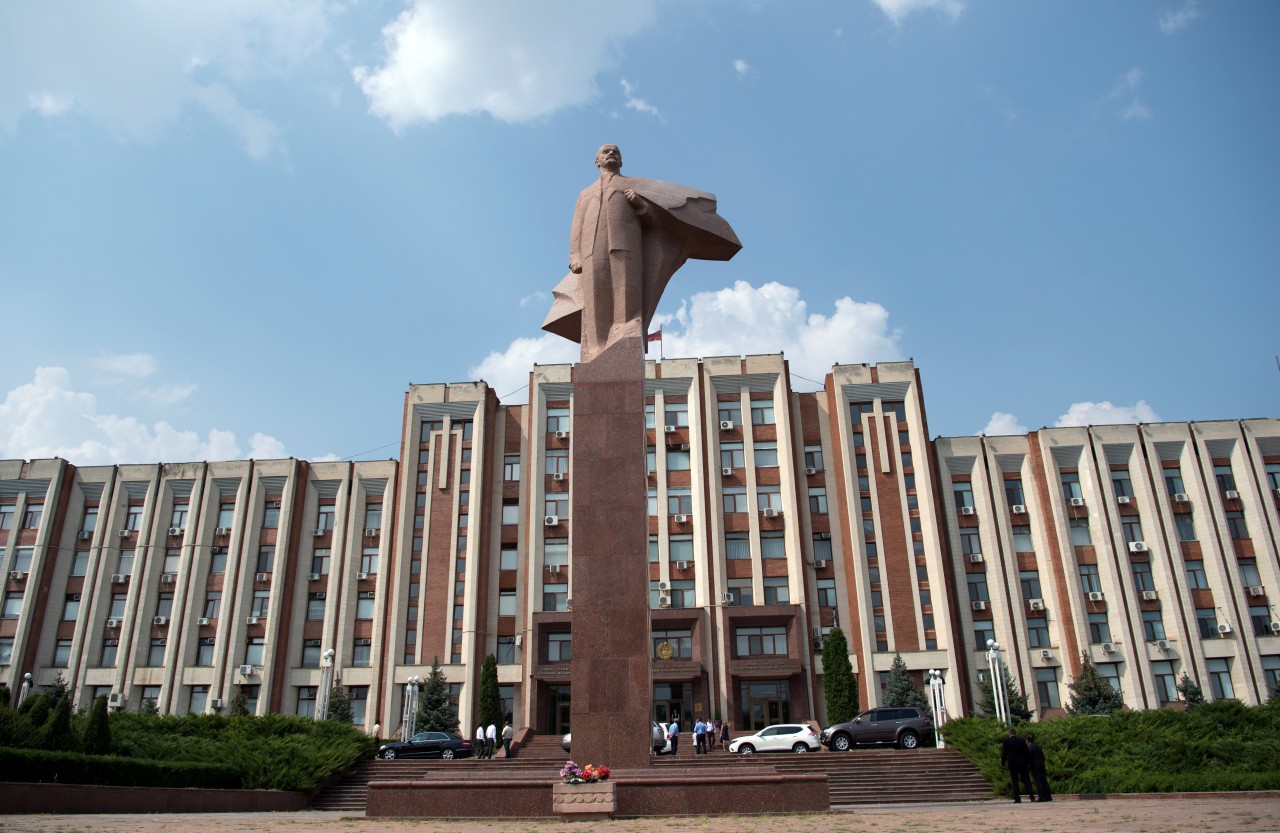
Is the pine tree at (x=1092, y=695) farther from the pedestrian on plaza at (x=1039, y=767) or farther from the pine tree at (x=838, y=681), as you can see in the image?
the pedestrian on plaza at (x=1039, y=767)

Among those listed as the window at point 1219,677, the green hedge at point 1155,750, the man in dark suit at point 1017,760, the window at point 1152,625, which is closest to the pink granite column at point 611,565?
the man in dark suit at point 1017,760

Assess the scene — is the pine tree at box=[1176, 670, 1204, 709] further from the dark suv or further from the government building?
the dark suv

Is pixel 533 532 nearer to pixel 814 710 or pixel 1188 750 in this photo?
pixel 814 710

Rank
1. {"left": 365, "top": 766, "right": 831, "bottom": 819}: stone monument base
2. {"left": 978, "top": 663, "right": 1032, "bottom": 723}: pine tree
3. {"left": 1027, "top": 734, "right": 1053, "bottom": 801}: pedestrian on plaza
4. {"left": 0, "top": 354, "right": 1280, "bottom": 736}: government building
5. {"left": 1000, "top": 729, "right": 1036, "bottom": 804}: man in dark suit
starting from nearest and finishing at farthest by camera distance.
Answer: {"left": 365, "top": 766, "right": 831, "bottom": 819}: stone monument base
{"left": 1027, "top": 734, "right": 1053, "bottom": 801}: pedestrian on plaza
{"left": 1000, "top": 729, "right": 1036, "bottom": 804}: man in dark suit
{"left": 978, "top": 663, "right": 1032, "bottom": 723}: pine tree
{"left": 0, "top": 354, "right": 1280, "bottom": 736}: government building

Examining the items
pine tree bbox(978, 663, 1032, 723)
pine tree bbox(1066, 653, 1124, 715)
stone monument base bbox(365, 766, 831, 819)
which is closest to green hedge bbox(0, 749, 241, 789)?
stone monument base bbox(365, 766, 831, 819)

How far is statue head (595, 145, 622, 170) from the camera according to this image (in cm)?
1565

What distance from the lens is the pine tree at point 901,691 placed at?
112 feet

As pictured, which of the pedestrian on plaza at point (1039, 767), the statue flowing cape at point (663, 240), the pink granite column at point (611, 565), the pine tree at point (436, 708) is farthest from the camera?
the pine tree at point (436, 708)

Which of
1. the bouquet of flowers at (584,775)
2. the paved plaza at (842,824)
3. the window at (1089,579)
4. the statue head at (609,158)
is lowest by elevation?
the paved plaza at (842,824)

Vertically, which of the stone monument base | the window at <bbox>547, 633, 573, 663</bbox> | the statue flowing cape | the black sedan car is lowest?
the stone monument base

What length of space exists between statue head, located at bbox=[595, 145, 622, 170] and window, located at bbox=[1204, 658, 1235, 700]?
34353mm

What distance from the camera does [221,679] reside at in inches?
1535

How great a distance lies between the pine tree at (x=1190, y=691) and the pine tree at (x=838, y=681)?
11.9 metres

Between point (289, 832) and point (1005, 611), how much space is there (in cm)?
3466
